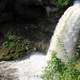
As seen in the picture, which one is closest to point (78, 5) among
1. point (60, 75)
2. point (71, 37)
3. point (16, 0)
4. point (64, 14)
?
point (64, 14)

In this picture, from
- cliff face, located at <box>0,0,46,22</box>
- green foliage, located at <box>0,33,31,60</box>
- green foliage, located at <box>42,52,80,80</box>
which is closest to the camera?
green foliage, located at <box>42,52,80,80</box>

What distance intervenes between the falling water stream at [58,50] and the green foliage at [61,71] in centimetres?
124

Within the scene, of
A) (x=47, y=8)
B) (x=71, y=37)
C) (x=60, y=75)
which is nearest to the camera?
(x=60, y=75)

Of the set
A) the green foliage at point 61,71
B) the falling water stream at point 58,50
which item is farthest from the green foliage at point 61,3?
the green foliage at point 61,71

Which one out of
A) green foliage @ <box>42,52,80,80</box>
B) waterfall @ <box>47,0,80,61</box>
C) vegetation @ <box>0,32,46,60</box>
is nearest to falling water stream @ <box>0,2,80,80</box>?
waterfall @ <box>47,0,80,61</box>

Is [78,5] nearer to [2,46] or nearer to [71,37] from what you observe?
[71,37]

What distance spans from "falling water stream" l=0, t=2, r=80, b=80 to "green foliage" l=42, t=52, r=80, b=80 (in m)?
1.24

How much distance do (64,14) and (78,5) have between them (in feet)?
1.54

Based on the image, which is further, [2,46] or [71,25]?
[2,46]

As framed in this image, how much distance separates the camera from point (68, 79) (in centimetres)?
584

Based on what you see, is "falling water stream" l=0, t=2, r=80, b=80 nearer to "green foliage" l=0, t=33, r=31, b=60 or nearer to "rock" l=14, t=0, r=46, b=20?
"green foliage" l=0, t=33, r=31, b=60

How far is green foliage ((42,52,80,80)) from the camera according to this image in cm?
585

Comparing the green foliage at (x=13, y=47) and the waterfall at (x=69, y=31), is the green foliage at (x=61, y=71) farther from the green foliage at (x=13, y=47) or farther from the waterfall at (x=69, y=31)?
the green foliage at (x=13, y=47)

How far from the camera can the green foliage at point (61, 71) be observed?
19.2ft
